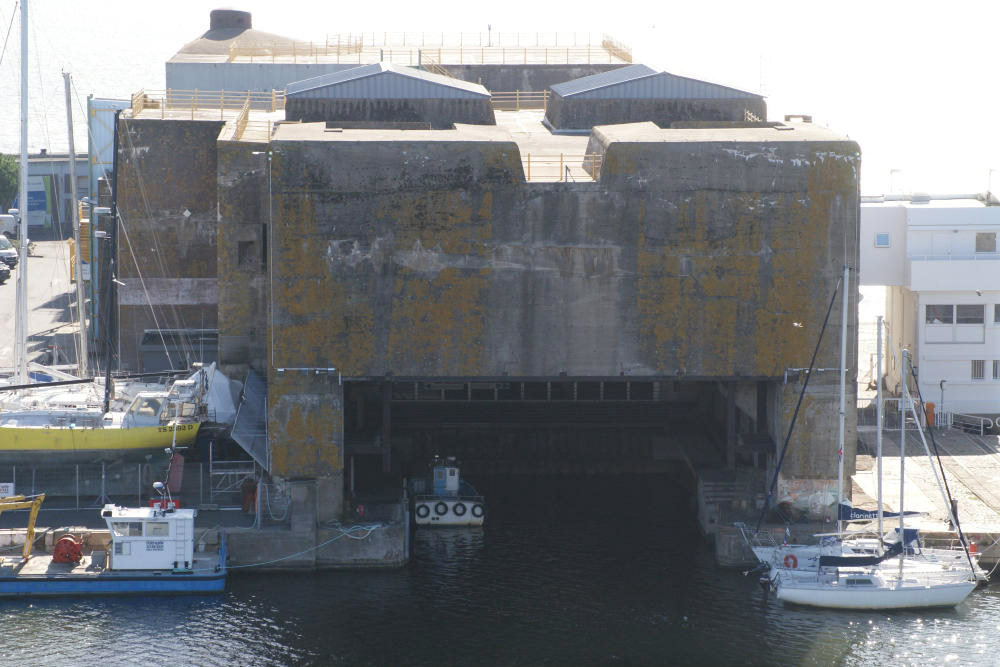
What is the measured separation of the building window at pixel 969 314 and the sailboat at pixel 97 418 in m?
31.4

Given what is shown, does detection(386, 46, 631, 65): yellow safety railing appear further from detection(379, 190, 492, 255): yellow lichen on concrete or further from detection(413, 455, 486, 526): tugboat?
detection(379, 190, 492, 255): yellow lichen on concrete

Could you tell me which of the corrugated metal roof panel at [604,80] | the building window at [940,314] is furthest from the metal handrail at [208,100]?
the building window at [940,314]

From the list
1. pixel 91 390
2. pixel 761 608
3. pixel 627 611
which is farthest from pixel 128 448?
pixel 761 608

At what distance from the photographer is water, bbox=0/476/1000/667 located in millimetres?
40719

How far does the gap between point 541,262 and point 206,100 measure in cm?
2887

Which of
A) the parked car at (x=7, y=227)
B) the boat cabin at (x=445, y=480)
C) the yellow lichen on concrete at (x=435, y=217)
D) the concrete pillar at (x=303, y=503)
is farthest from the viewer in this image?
the parked car at (x=7, y=227)

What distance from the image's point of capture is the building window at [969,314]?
200ft

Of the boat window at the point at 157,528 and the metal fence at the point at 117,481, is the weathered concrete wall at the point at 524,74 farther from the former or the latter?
the boat window at the point at 157,528

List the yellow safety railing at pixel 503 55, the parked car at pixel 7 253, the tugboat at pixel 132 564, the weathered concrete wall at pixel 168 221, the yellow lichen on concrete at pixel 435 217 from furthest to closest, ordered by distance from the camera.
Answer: the parked car at pixel 7 253 < the yellow safety railing at pixel 503 55 < the weathered concrete wall at pixel 168 221 < the yellow lichen on concrete at pixel 435 217 < the tugboat at pixel 132 564

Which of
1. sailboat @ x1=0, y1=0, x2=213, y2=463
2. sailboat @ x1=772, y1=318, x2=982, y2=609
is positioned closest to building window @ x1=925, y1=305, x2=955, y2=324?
sailboat @ x1=772, y1=318, x2=982, y2=609

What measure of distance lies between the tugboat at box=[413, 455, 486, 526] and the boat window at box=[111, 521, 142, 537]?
430 inches

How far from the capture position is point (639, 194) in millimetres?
46750

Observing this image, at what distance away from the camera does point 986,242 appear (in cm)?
6103

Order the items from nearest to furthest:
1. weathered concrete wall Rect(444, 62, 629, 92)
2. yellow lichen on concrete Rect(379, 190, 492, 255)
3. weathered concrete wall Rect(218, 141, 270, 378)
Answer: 1. yellow lichen on concrete Rect(379, 190, 492, 255)
2. weathered concrete wall Rect(218, 141, 270, 378)
3. weathered concrete wall Rect(444, 62, 629, 92)
